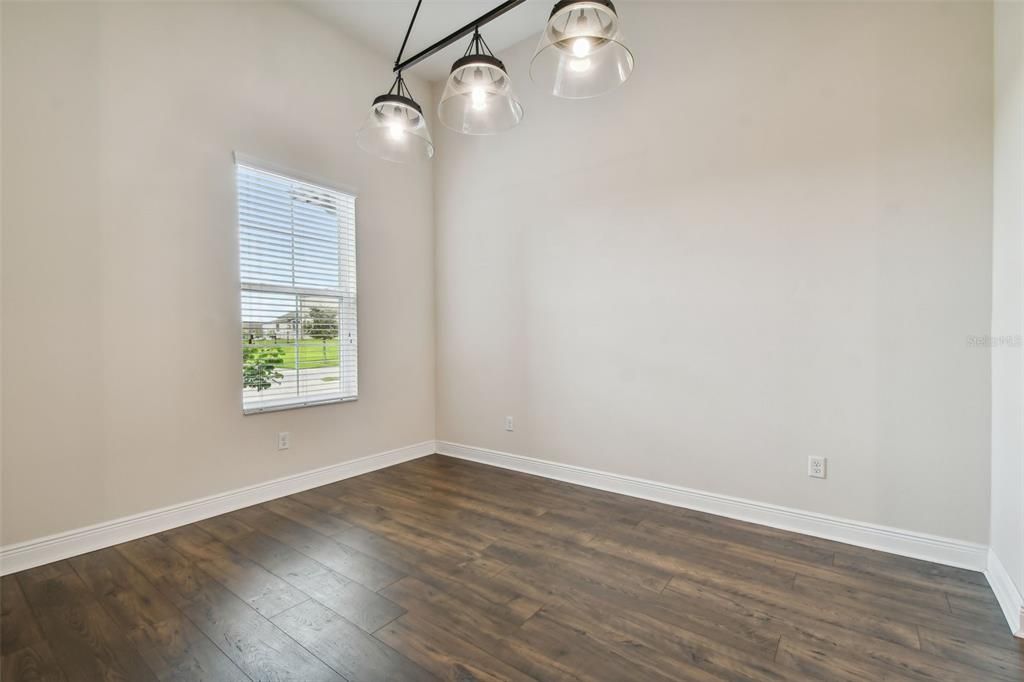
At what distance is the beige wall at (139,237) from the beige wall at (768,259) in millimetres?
1696

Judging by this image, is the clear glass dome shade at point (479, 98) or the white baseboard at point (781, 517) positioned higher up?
the clear glass dome shade at point (479, 98)

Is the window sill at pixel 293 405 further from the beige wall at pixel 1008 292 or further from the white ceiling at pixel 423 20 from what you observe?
the beige wall at pixel 1008 292

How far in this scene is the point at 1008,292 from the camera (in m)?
1.91

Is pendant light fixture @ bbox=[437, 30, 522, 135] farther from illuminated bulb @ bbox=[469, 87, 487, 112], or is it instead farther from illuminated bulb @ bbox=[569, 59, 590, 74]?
illuminated bulb @ bbox=[569, 59, 590, 74]

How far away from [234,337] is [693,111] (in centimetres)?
325

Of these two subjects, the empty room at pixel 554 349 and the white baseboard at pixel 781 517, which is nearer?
the empty room at pixel 554 349

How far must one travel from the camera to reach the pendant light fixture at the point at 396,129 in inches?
85.8

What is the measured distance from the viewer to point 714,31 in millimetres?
2830

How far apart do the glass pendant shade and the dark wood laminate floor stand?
7.01 feet

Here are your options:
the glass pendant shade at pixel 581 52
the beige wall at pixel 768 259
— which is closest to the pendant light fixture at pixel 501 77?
the glass pendant shade at pixel 581 52

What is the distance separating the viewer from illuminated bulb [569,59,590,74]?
1.81 m

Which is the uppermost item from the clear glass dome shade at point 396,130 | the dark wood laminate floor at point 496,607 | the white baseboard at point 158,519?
the clear glass dome shade at point 396,130

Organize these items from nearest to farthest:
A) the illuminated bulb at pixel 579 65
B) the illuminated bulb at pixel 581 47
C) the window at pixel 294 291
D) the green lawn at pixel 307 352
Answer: the illuminated bulb at pixel 581 47, the illuminated bulb at pixel 579 65, the window at pixel 294 291, the green lawn at pixel 307 352

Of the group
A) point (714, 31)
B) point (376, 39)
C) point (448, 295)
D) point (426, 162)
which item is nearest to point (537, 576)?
point (448, 295)
